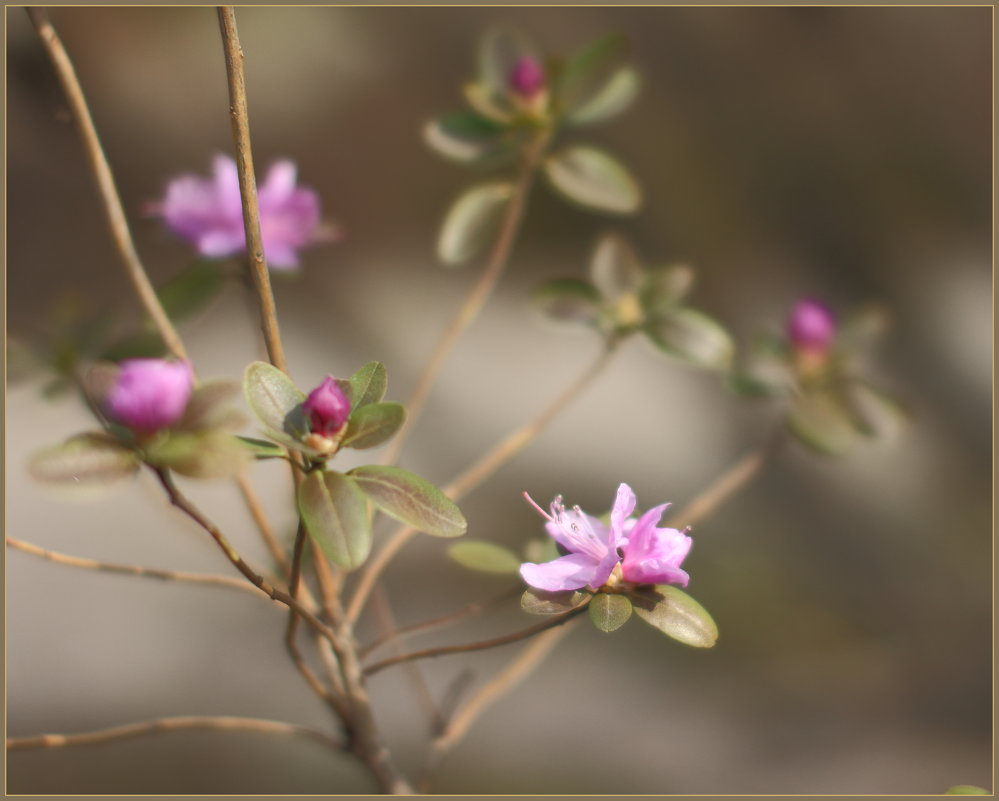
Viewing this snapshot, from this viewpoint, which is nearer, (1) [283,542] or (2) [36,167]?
(1) [283,542]

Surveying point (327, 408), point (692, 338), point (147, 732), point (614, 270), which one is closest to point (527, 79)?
point (614, 270)

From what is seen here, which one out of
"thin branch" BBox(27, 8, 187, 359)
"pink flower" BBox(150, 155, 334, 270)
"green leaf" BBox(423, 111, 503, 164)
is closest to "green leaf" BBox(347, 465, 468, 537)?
"thin branch" BBox(27, 8, 187, 359)

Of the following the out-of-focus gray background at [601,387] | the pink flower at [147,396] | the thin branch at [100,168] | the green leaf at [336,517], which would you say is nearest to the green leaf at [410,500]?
the green leaf at [336,517]

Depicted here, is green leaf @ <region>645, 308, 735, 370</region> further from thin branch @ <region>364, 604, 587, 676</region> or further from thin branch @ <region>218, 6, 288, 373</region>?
thin branch @ <region>218, 6, 288, 373</region>

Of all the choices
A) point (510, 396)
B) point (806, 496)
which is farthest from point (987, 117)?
point (510, 396)

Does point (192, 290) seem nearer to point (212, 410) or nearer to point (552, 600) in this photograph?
point (212, 410)

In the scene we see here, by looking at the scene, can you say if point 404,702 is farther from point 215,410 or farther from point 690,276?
point 215,410
